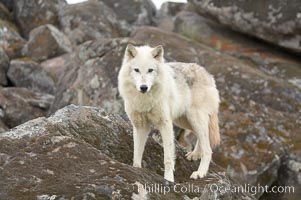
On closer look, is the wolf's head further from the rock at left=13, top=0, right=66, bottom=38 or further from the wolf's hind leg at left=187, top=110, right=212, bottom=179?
the rock at left=13, top=0, right=66, bottom=38

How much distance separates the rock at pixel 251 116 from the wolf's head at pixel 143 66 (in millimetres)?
5585

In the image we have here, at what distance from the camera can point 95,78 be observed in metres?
14.8

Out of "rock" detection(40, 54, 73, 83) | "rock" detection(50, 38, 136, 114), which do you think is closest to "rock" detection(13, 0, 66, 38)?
→ "rock" detection(40, 54, 73, 83)

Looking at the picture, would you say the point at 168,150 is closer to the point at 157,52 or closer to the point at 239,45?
the point at 157,52

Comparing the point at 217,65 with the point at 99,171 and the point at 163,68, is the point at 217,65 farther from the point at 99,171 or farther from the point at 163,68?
the point at 99,171

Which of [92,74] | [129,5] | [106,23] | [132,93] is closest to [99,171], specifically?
[132,93]

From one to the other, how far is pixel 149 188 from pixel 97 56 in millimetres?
9910


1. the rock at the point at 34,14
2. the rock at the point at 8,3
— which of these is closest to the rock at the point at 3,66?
the rock at the point at 34,14

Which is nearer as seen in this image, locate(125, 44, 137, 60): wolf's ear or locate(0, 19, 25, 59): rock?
locate(125, 44, 137, 60): wolf's ear

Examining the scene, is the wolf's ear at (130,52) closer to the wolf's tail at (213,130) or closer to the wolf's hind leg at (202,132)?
the wolf's hind leg at (202,132)

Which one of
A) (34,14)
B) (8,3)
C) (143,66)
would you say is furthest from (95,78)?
(8,3)

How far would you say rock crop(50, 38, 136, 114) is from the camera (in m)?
14.4

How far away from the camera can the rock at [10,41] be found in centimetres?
2212

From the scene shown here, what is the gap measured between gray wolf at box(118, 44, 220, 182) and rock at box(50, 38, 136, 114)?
18.7 feet
